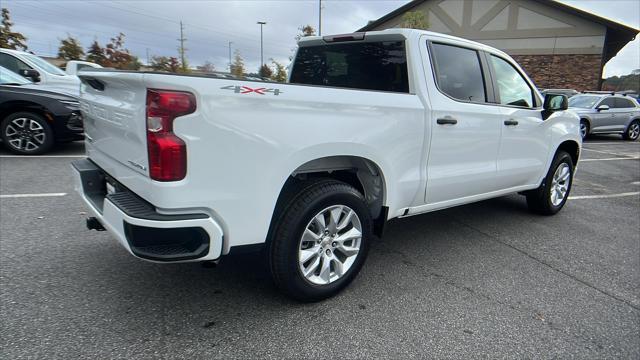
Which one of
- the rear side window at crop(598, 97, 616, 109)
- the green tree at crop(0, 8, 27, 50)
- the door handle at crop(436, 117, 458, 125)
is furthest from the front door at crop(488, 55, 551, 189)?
the green tree at crop(0, 8, 27, 50)

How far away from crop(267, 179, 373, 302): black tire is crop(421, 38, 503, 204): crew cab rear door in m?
0.94

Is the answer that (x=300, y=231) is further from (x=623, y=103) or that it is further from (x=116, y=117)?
(x=623, y=103)

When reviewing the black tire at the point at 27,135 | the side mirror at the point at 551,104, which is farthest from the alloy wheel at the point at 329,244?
the black tire at the point at 27,135

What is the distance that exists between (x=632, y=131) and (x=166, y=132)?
60.0 ft

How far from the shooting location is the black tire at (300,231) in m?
2.40

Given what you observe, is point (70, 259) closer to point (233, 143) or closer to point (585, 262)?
point (233, 143)

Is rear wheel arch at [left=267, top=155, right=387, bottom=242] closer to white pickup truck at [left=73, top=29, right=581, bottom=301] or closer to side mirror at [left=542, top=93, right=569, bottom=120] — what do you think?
white pickup truck at [left=73, top=29, right=581, bottom=301]

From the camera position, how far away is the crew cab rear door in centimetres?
320

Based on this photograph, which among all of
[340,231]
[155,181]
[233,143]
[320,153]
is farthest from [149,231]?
[340,231]

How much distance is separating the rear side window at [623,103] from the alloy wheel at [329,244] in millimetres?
15928

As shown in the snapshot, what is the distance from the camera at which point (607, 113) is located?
45.7 feet

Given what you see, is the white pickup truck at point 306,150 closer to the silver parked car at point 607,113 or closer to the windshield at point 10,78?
the windshield at point 10,78

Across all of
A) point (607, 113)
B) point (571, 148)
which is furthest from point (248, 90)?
point (607, 113)

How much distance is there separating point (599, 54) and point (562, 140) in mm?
26051
